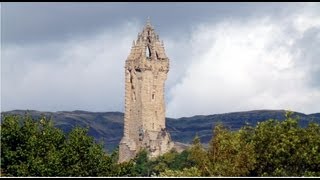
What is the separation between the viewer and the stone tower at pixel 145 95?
535 feet

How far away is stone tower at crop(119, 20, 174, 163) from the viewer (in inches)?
6417

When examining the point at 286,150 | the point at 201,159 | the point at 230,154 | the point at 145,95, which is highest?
the point at 145,95

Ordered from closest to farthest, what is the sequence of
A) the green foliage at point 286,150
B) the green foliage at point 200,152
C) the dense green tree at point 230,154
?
the dense green tree at point 230,154
the green foliage at point 200,152
the green foliage at point 286,150

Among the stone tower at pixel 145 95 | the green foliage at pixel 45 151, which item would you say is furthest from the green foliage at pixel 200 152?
the stone tower at pixel 145 95

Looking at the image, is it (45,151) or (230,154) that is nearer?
(230,154)

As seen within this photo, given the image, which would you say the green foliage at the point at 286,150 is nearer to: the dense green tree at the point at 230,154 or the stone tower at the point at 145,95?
the dense green tree at the point at 230,154

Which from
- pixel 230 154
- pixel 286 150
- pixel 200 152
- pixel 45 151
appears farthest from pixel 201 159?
pixel 45 151

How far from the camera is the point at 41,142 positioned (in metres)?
51.6

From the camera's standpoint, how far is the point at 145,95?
553ft

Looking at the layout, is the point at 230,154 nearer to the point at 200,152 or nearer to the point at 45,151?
the point at 200,152

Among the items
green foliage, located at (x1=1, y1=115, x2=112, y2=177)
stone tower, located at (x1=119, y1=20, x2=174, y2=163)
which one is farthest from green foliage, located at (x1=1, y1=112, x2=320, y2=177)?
stone tower, located at (x1=119, y1=20, x2=174, y2=163)

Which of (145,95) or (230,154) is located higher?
(145,95)

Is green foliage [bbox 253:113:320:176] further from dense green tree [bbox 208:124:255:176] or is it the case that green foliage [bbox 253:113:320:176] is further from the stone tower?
the stone tower

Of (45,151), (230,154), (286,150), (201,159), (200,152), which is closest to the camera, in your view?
(286,150)
